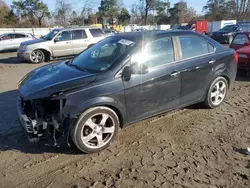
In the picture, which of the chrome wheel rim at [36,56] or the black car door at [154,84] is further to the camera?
the chrome wheel rim at [36,56]

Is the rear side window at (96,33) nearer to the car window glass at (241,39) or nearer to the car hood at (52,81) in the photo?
the car window glass at (241,39)

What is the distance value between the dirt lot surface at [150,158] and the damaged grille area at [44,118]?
39 centimetres

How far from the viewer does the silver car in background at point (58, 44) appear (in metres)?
11.9

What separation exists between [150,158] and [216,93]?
7.97 feet

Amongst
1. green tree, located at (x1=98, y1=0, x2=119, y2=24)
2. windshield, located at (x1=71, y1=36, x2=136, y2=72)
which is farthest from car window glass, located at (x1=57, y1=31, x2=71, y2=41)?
green tree, located at (x1=98, y1=0, x2=119, y2=24)

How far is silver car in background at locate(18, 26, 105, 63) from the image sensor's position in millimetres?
11906

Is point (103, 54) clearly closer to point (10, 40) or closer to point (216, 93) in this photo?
point (216, 93)

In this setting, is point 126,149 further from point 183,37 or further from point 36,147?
point 183,37

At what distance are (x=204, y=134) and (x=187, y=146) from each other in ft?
1.76

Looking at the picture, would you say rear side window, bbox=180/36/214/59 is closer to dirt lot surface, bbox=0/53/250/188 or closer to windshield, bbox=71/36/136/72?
windshield, bbox=71/36/136/72

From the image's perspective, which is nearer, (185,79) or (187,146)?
(187,146)

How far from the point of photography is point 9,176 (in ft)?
10.0

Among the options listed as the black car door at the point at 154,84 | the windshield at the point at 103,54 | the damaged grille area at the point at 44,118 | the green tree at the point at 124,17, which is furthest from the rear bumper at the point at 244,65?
the green tree at the point at 124,17

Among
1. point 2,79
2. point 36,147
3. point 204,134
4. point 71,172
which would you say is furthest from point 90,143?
point 2,79
